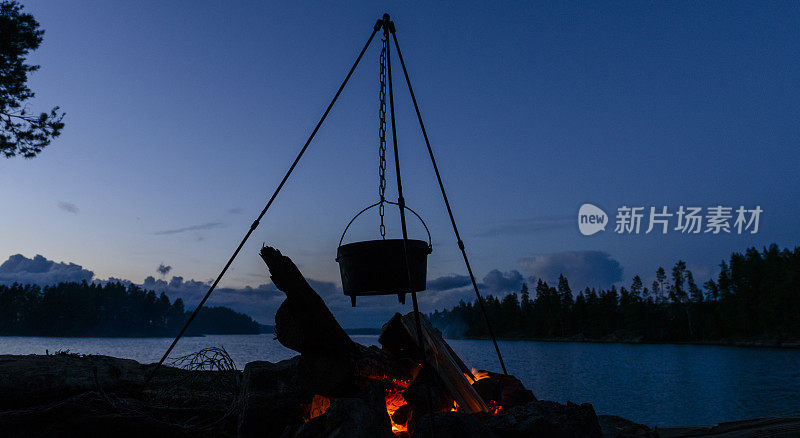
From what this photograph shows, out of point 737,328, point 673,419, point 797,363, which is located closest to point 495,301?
point 737,328

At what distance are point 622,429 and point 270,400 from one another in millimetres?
4043

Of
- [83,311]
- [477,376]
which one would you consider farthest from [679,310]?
[83,311]

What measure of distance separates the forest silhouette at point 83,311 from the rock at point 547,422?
144368mm

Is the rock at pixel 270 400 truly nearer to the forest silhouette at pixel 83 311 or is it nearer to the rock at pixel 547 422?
the rock at pixel 547 422

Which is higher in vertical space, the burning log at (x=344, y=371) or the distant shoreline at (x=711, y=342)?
A: the burning log at (x=344, y=371)

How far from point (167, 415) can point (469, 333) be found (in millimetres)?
155129

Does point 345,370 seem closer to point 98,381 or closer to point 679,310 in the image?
point 98,381

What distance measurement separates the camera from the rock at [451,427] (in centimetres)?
352

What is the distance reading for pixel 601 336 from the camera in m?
99.7

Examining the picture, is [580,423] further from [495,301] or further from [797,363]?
[495,301]

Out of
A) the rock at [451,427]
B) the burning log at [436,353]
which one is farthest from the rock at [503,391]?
the rock at [451,427]

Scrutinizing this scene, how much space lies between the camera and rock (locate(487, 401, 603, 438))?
3826 mm

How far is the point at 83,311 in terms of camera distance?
115312mm

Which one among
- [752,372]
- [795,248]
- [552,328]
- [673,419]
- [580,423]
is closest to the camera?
[580,423]
